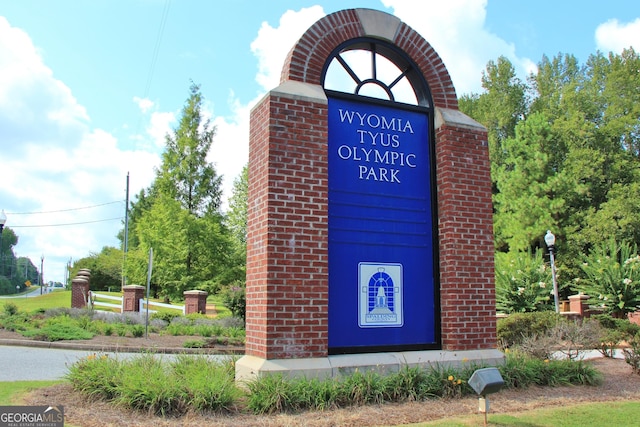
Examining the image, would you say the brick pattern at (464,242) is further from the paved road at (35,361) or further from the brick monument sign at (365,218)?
the paved road at (35,361)

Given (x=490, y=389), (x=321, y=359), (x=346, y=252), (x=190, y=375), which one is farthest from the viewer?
(x=346, y=252)

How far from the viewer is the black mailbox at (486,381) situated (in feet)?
17.3

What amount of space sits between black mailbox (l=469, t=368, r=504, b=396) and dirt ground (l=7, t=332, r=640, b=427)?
1.65 feet

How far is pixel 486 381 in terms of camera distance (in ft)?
17.3

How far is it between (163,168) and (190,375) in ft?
99.9

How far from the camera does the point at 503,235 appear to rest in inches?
1224

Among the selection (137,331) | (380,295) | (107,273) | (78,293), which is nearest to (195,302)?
(78,293)

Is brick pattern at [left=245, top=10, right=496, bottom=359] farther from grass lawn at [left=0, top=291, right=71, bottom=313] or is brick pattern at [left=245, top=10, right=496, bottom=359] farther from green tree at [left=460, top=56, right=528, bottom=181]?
green tree at [left=460, top=56, right=528, bottom=181]

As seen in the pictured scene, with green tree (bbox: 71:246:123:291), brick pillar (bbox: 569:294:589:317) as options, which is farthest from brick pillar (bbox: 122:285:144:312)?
green tree (bbox: 71:246:123:291)

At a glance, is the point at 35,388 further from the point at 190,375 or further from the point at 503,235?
the point at 503,235

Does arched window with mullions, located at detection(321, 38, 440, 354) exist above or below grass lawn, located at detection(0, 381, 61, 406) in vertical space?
above

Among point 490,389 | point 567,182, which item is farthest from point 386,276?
point 567,182

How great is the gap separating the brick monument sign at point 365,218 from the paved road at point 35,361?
83.0 inches

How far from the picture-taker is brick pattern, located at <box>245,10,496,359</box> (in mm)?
6668
